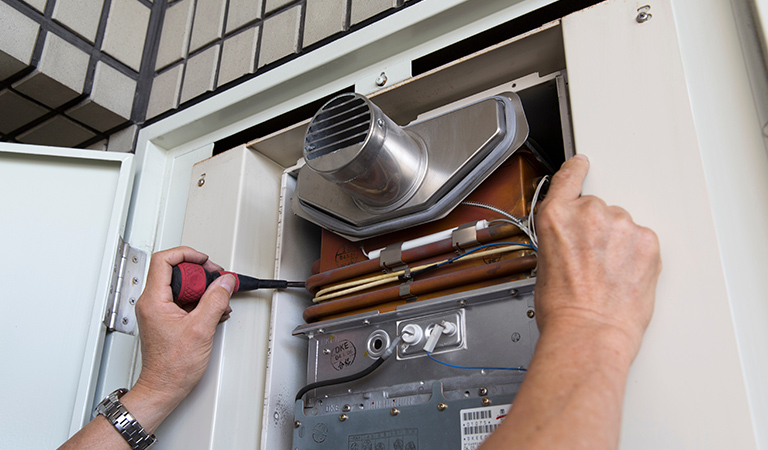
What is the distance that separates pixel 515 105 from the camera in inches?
38.0

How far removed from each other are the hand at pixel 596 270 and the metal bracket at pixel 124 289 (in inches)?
36.0

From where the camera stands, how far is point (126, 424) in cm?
103

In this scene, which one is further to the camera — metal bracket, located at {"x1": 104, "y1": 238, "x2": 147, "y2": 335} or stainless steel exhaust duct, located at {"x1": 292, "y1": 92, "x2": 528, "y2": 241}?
metal bracket, located at {"x1": 104, "y1": 238, "x2": 147, "y2": 335}

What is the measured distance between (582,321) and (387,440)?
1.32ft

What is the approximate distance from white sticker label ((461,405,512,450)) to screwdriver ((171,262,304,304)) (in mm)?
516

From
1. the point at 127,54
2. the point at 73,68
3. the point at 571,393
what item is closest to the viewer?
the point at 571,393

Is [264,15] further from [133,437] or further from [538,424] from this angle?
[538,424]

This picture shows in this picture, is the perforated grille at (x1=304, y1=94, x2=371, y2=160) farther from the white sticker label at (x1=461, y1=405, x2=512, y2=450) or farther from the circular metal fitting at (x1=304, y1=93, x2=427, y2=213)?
the white sticker label at (x1=461, y1=405, x2=512, y2=450)

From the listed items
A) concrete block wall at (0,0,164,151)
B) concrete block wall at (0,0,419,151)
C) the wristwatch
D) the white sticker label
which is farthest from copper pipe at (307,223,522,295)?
concrete block wall at (0,0,164,151)

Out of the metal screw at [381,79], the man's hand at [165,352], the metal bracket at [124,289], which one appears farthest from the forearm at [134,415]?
the metal screw at [381,79]

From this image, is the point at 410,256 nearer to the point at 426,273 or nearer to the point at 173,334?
the point at 426,273

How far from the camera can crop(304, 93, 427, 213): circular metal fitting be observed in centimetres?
92

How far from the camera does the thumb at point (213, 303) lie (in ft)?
3.51

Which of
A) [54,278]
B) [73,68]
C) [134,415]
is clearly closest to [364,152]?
[134,415]
